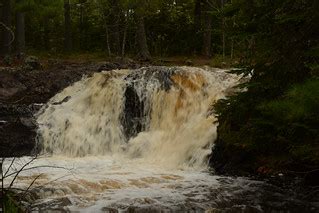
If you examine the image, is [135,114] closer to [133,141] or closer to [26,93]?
[133,141]

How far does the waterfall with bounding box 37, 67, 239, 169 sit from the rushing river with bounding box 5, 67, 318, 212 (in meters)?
0.03

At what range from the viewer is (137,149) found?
40.6 feet

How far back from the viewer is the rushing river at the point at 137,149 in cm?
782

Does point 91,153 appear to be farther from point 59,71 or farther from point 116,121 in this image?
point 59,71

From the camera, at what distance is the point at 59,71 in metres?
16.4

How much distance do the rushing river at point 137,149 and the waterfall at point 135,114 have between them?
0.08ft

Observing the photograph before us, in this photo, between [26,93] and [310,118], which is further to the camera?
[26,93]

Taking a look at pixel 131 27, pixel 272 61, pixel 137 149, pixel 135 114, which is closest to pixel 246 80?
pixel 135 114

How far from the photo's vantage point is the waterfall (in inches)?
484

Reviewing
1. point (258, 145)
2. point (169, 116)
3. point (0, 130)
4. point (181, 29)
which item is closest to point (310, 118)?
point (258, 145)

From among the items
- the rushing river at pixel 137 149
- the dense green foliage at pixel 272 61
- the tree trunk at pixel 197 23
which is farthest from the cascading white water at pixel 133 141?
the tree trunk at pixel 197 23

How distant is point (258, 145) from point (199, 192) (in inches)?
89.9

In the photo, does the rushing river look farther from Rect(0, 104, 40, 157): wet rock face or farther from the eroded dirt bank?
the eroded dirt bank

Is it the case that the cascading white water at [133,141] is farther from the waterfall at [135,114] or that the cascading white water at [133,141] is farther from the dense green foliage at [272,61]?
the dense green foliage at [272,61]
